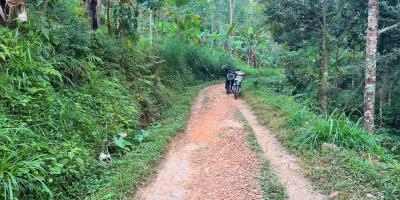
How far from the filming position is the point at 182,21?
69.4 feet

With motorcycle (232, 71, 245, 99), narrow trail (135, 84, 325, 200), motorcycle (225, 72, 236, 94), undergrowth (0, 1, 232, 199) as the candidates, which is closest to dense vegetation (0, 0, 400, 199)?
undergrowth (0, 1, 232, 199)

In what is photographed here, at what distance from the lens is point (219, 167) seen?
6820 mm

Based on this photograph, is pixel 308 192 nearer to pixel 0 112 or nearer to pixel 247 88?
pixel 0 112

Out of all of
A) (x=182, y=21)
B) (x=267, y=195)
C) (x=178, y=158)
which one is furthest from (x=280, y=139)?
(x=182, y=21)

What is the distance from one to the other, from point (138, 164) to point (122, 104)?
2887 millimetres

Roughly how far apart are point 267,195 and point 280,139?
3.18 m

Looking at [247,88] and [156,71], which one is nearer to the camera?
[156,71]

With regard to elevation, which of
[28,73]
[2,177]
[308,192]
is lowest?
[308,192]

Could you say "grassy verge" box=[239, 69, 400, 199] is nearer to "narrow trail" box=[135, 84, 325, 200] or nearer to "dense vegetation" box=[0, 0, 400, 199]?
"dense vegetation" box=[0, 0, 400, 199]

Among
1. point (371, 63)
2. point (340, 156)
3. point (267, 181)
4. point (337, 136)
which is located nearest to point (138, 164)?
point (267, 181)

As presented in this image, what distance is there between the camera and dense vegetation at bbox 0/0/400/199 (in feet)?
17.7

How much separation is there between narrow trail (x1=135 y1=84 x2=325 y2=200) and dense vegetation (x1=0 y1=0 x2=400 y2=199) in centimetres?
29

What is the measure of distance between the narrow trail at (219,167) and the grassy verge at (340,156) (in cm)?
29

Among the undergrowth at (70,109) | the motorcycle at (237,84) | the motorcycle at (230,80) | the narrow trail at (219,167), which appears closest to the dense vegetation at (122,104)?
the undergrowth at (70,109)
